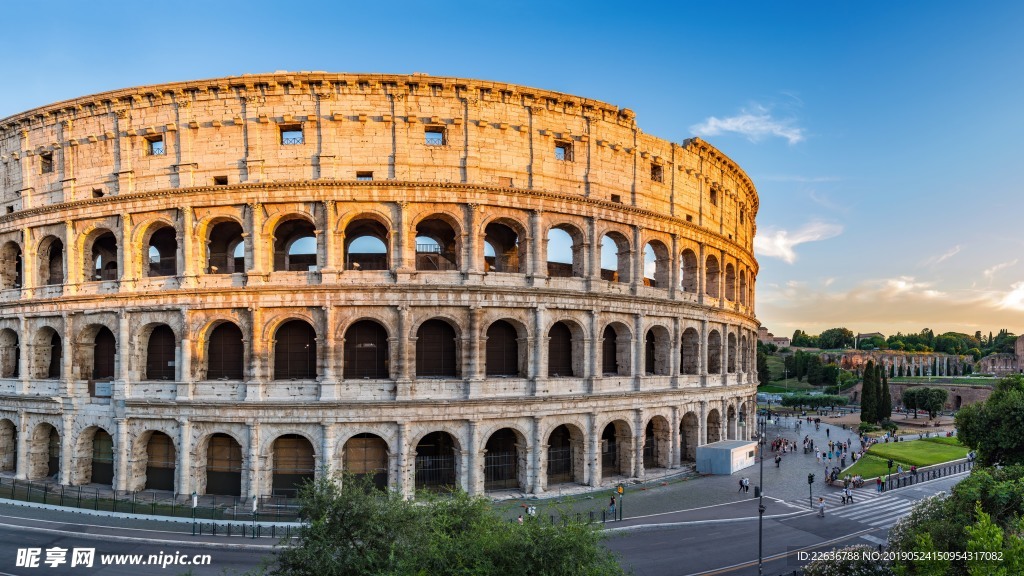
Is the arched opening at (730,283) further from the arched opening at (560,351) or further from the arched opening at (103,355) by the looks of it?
the arched opening at (103,355)

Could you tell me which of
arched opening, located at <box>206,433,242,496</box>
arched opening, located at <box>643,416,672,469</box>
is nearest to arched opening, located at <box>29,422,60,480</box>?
→ arched opening, located at <box>206,433,242,496</box>

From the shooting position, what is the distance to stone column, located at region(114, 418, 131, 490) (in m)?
27.4

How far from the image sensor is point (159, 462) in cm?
2855

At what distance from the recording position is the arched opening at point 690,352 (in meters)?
35.2

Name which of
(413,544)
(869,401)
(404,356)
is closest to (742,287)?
(869,401)

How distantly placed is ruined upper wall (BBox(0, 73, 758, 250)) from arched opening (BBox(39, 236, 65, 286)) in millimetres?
2236

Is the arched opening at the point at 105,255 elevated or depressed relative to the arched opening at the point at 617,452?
elevated

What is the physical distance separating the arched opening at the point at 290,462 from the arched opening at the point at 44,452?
12666 mm

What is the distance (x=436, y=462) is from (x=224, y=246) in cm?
1630

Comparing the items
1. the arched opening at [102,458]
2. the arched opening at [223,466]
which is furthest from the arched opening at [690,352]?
the arched opening at [102,458]

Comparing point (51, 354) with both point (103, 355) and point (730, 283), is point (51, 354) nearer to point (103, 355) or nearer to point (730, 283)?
point (103, 355)

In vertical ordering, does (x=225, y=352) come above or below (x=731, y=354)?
above

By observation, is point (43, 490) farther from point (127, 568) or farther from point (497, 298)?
point (497, 298)

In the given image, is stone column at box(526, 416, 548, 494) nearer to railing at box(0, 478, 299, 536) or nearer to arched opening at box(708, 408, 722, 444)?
railing at box(0, 478, 299, 536)
